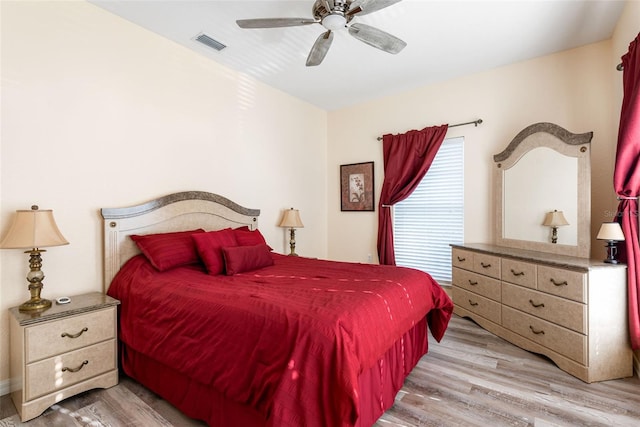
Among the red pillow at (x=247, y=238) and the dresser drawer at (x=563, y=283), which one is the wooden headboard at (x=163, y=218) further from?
the dresser drawer at (x=563, y=283)

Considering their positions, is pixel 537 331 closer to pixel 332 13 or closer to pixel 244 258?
pixel 244 258

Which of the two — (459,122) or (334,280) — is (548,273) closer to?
(334,280)

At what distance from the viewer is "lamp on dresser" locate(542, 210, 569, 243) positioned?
2.84 m

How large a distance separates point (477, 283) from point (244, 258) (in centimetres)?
238

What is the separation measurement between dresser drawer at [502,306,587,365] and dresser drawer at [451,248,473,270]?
1.83 ft

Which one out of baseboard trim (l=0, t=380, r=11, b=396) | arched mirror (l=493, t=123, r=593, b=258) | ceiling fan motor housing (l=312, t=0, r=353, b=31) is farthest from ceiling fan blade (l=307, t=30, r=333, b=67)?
baseboard trim (l=0, t=380, r=11, b=396)

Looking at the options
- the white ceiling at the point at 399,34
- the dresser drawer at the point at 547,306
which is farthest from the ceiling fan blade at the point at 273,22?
the dresser drawer at the point at 547,306

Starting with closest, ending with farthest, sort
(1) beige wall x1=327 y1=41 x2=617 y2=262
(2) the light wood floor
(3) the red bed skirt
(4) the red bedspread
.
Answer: (4) the red bedspread → (3) the red bed skirt → (2) the light wood floor → (1) beige wall x1=327 y1=41 x2=617 y2=262

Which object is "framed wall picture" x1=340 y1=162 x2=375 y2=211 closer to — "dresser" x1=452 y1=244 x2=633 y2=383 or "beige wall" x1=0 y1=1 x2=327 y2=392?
"beige wall" x1=0 y1=1 x2=327 y2=392

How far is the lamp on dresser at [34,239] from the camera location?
1864mm

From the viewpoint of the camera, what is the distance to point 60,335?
75.0 inches

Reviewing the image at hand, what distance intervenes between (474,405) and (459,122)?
3.05 m

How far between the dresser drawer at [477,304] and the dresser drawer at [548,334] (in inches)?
4.0

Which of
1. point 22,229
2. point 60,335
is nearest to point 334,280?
point 60,335
